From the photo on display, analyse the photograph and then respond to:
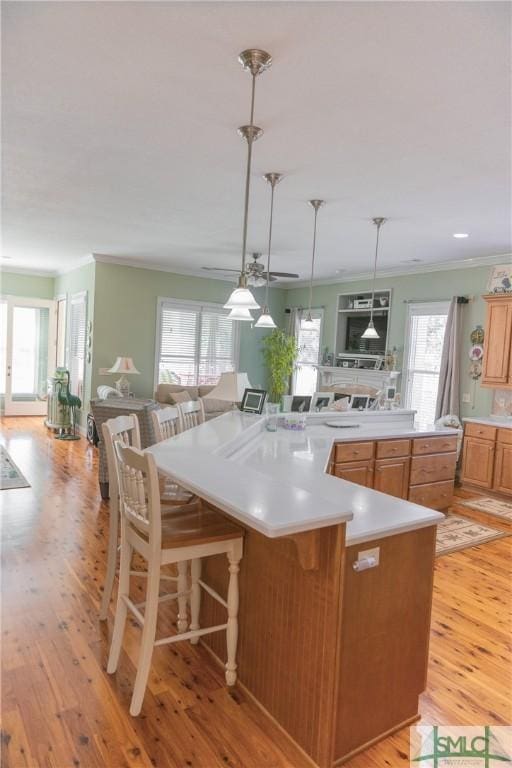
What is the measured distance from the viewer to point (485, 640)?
2768 mm

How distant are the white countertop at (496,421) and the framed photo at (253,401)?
2.91 metres

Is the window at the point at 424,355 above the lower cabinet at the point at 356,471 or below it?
above

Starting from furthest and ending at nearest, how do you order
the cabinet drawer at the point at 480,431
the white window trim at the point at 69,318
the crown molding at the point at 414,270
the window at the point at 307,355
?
the window at the point at 307,355 → the white window trim at the point at 69,318 → the crown molding at the point at 414,270 → the cabinet drawer at the point at 480,431

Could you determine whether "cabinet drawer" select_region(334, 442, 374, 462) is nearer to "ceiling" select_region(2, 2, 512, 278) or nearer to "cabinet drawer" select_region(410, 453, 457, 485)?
"cabinet drawer" select_region(410, 453, 457, 485)

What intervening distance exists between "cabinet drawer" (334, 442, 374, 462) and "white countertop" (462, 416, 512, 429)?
7.11ft

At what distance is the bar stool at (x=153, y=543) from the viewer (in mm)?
1994

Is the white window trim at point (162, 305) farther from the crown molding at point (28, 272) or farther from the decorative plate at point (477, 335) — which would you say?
the decorative plate at point (477, 335)

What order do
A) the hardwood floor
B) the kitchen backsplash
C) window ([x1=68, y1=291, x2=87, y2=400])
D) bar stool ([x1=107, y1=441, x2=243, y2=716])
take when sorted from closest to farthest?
the hardwood floor, bar stool ([x1=107, y1=441, x2=243, y2=716]), the kitchen backsplash, window ([x1=68, y1=291, x2=87, y2=400])

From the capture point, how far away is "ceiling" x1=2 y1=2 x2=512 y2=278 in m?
2.00

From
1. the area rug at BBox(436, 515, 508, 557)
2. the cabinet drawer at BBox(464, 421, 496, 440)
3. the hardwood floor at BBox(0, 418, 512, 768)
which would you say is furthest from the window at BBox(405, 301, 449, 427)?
the hardwood floor at BBox(0, 418, 512, 768)

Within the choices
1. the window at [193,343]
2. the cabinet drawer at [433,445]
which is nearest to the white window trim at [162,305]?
the window at [193,343]

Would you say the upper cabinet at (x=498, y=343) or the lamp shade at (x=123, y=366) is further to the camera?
the lamp shade at (x=123, y=366)

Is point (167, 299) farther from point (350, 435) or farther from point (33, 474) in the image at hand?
point (350, 435)

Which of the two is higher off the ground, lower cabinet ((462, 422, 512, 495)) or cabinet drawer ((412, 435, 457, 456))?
cabinet drawer ((412, 435, 457, 456))
